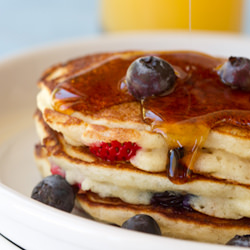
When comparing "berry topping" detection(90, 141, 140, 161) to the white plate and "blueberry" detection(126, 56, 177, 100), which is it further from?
the white plate

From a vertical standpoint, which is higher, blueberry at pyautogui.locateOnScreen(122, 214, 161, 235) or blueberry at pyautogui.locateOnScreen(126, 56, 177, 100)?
blueberry at pyautogui.locateOnScreen(126, 56, 177, 100)

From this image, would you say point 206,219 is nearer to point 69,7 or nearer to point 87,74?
point 87,74

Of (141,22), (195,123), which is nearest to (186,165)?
(195,123)

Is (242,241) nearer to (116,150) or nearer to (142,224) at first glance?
(142,224)

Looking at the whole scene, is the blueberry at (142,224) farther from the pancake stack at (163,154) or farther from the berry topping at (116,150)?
the berry topping at (116,150)

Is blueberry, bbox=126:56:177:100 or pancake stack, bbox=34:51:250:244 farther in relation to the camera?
blueberry, bbox=126:56:177:100

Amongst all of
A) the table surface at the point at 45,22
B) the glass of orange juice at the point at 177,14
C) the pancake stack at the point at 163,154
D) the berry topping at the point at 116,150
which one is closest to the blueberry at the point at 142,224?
the pancake stack at the point at 163,154

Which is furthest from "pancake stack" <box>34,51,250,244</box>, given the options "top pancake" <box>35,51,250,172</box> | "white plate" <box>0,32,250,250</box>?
"white plate" <box>0,32,250,250</box>
